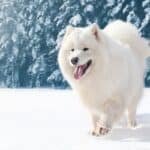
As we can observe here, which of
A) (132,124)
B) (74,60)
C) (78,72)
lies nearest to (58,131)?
(78,72)

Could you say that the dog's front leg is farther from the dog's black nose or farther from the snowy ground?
the dog's black nose

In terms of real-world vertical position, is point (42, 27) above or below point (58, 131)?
above

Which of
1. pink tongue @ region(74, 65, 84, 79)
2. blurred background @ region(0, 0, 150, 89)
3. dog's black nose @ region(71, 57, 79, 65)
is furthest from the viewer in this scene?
blurred background @ region(0, 0, 150, 89)

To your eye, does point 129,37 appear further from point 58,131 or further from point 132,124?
point 58,131

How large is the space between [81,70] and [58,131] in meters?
0.67

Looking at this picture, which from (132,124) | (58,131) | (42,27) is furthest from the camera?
(42,27)

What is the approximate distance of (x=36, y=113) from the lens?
21.9 ft

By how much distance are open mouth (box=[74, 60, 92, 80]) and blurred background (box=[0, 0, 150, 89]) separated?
1097cm

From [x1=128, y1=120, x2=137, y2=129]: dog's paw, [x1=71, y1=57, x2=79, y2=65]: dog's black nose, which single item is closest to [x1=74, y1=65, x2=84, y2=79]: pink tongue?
[x1=71, y1=57, x2=79, y2=65]: dog's black nose

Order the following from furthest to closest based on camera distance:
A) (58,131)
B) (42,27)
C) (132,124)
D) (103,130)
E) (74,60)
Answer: (42,27) → (132,124) → (58,131) → (103,130) → (74,60)

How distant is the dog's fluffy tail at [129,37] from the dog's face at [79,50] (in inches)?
33.1

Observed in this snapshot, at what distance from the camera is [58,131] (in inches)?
202

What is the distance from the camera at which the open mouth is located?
4.89m

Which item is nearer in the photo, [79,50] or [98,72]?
[79,50]
